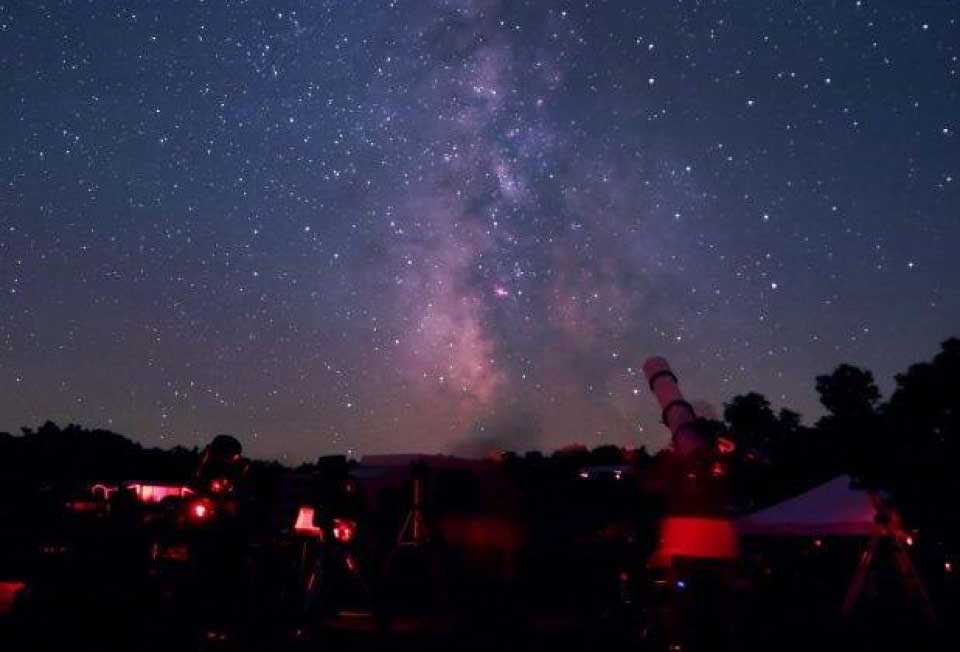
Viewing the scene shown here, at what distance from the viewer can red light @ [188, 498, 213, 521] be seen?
779 centimetres

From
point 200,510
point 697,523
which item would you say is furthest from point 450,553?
point 200,510

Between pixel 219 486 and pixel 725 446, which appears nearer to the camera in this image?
pixel 219 486

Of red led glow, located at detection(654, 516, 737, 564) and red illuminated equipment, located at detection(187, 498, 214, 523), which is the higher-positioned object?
red illuminated equipment, located at detection(187, 498, 214, 523)

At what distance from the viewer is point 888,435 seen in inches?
393

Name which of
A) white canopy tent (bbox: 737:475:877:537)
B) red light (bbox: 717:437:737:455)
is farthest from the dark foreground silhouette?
white canopy tent (bbox: 737:475:877:537)

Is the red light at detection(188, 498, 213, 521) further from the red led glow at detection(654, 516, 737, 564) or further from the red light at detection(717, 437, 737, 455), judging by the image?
the red light at detection(717, 437, 737, 455)

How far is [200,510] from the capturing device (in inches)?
308

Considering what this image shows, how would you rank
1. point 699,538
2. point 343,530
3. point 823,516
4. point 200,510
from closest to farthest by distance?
1. point 200,510
2. point 699,538
3. point 343,530
4. point 823,516

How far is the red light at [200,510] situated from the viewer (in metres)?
7.79

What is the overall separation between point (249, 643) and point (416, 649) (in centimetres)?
162

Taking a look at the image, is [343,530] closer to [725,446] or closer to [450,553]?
[725,446]

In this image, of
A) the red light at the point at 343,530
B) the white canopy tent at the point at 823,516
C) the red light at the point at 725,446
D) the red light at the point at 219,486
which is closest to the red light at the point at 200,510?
the red light at the point at 219,486

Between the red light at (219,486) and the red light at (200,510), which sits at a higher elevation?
the red light at (219,486)

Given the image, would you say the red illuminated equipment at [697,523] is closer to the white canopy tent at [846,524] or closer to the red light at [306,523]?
the red light at [306,523]
